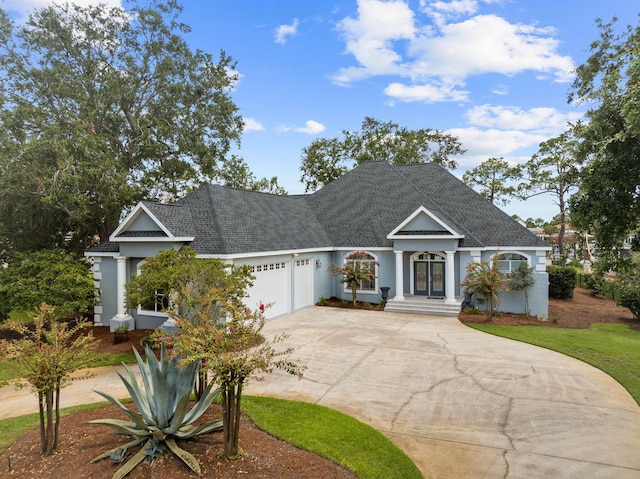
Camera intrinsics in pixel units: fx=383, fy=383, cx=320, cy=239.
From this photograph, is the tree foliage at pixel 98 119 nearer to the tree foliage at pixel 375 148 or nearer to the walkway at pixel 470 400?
the walkway at pixel 470 400

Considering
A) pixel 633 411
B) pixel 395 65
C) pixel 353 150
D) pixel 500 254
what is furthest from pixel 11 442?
pixel 353 150

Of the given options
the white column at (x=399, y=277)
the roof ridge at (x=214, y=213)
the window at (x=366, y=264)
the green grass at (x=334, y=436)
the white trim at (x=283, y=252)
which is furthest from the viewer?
the window at (x=366, y=264)

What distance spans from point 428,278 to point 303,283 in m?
6.50

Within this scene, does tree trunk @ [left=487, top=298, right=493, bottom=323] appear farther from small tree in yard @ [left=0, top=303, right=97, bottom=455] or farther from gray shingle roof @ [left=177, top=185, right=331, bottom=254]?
small tree in yard @ [left=0, top=303, right=97, bottom=455]

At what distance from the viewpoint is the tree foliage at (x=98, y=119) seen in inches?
615

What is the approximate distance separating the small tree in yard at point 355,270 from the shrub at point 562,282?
1127 centimetres

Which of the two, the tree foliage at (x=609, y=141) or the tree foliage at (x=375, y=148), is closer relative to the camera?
the tree foliage at (x=609, y=141)

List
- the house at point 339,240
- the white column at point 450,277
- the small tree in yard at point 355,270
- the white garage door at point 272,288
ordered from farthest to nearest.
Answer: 1. the small tree in yard at point 355,270
2. the white column at point 450,277
3. the white garage door at point 272,288
4. the house at point 339,240

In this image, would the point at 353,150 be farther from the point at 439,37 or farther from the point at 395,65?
the point at 439,37

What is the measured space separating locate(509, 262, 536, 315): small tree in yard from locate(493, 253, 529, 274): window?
576 millimetres

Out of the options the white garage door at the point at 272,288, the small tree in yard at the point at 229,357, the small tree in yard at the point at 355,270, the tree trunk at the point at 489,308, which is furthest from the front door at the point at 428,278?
the small tree in yard at the point at 229,357

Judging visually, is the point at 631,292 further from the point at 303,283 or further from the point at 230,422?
the point at 230,422

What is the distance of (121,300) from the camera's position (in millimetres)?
15016

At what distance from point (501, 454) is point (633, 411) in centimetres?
384
